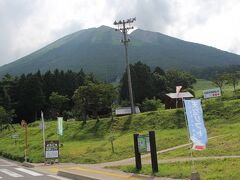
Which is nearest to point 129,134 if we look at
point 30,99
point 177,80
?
point 30,99

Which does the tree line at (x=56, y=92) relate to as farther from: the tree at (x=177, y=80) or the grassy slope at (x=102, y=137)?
the grassy slope at (x=102, y=137)

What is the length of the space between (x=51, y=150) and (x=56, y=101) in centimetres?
4522

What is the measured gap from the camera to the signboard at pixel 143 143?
15.4 metres

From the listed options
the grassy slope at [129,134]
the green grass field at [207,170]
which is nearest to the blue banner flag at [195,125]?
the green grass field at [207,170]

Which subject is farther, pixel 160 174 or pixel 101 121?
pixel 101 121

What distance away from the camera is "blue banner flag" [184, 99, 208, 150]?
1187cm

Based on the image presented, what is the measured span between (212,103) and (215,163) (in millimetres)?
24229

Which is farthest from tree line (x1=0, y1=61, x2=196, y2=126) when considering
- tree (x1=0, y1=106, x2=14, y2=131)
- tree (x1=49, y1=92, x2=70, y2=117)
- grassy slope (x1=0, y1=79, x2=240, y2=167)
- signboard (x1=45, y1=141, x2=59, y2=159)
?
signboard (x1=45, y1=141, x2=59, y2=159)

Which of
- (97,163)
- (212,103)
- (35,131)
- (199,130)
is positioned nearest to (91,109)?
(35,131)

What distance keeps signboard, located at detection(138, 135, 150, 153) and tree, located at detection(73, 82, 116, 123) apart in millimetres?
29512

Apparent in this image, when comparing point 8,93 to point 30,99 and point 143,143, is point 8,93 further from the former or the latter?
point 143,143

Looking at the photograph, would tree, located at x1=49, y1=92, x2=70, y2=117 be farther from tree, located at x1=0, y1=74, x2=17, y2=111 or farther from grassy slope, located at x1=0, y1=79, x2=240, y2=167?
grassy slope, located at x1=0, y1=79, x2=240, y2=167

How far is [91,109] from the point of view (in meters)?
47.2

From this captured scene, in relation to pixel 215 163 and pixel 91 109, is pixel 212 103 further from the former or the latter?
pixel 215 163
